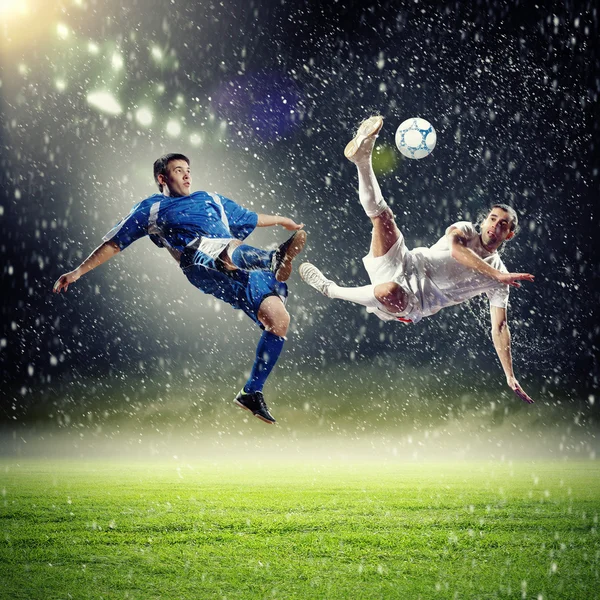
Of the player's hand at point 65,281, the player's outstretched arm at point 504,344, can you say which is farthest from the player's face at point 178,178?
the player's outstretched arm at point 504,344

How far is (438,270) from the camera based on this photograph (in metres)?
6.39

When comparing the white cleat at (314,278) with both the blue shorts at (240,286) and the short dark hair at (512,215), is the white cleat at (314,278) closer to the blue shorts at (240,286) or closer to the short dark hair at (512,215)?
the blue shorts at (240,286)

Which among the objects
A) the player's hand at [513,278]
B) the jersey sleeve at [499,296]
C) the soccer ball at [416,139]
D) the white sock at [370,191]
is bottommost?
the player's hand at [513,278]

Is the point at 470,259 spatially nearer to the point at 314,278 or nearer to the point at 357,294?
the point at 357,294

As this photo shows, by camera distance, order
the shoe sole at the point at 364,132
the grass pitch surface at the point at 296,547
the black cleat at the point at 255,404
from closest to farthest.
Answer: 1. the shoe sole at the point at 364,132
2. the black cleat at the point at 255,404
3. the grass pitch surface at the point at 296,547

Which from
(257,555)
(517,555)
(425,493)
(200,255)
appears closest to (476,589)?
(517,555)

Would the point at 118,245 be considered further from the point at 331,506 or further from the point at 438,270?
the point at 331,506

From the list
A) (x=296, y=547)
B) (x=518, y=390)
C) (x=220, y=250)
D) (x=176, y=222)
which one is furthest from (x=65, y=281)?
(x=296, y=547)

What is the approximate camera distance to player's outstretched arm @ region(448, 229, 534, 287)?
4.85 m

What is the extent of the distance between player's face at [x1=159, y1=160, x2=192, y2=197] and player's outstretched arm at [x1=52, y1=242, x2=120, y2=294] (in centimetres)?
79

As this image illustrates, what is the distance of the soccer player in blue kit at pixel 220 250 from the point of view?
5141 mm

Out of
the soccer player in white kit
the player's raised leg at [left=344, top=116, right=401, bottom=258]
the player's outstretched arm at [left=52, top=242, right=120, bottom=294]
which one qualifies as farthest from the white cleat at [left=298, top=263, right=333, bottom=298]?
the player's outstretched arm at [left=52, top=242, right=120, bottom=294]

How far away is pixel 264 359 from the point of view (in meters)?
5.40

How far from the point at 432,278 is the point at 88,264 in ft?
11.7
